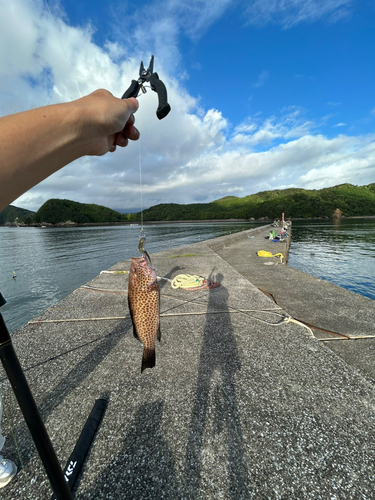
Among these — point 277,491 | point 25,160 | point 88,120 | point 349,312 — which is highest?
point 88,120

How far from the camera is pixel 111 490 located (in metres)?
1.69

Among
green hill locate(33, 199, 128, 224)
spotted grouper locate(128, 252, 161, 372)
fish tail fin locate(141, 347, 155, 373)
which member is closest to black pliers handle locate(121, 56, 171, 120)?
spotted grouper locate(128, 252, 161, 372)

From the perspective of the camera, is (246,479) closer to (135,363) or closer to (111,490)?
(111,490)

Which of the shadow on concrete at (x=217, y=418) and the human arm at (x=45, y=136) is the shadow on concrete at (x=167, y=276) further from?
the human arm at (x=45, y=136)

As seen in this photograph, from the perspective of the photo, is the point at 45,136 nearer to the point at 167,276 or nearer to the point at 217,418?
the point at 217,418

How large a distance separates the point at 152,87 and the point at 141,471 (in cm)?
398

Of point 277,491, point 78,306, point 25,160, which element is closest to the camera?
point 25,160

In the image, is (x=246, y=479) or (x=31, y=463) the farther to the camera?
(x=31, y=463)

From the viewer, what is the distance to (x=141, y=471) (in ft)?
5.90

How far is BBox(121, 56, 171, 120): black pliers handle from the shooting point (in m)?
2.53

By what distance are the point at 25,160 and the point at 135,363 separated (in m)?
3.05

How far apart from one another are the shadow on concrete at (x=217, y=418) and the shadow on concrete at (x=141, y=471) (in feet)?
0.54

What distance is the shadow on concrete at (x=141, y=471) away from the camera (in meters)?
1.66

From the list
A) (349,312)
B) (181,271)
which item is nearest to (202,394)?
(349,312)
